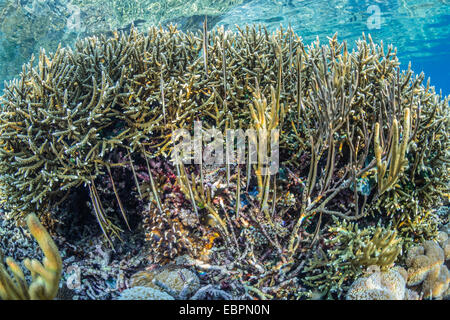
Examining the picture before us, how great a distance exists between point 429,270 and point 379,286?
844 millimetres

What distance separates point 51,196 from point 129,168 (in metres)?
1.07

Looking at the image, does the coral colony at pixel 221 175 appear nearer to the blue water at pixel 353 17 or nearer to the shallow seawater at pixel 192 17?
the shallow seawater at pixel 192 17

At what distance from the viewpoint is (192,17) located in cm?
1452

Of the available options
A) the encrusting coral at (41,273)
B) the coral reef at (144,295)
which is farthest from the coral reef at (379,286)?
the encrusting coral at (41,273)

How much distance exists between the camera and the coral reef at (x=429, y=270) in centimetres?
280

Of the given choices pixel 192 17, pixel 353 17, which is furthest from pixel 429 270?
pixel 353 17

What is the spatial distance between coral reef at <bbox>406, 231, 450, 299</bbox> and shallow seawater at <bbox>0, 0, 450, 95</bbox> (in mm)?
11639

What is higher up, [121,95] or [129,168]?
[121,95]

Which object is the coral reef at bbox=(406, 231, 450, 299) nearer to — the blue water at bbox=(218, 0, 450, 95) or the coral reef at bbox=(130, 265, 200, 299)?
the coral reef at bbox=(130, 265, 200, 299)

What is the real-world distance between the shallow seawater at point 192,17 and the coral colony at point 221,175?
9.78 m

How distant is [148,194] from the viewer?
344cm
